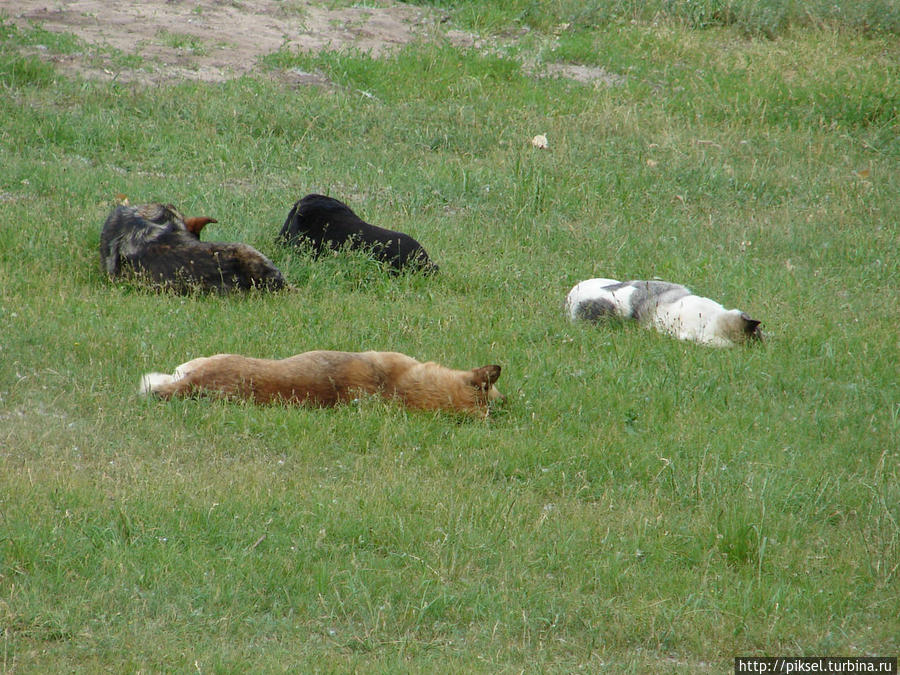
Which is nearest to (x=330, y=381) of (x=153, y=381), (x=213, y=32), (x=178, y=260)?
(x=153, y=381)

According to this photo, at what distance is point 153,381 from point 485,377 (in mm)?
2215

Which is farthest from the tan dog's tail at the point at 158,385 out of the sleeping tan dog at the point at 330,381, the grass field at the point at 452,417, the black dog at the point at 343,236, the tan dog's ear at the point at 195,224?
the black dog at the point at 343,236

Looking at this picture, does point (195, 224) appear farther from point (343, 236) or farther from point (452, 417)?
point (452, 417)

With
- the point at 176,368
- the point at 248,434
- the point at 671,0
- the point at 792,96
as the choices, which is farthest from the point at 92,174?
the point at 671,0

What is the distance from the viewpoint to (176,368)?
6.45 metres

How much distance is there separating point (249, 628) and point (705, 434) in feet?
11.1

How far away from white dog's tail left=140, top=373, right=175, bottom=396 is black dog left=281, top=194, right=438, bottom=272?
2.89 meters

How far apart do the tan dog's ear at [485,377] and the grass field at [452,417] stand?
0.80 ft

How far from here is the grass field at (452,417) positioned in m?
4.23

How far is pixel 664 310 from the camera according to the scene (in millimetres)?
8336

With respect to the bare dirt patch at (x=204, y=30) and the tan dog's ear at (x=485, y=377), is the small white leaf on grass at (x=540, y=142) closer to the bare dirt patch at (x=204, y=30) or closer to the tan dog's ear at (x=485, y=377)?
the bare dirt patch at (x=204, y=30)

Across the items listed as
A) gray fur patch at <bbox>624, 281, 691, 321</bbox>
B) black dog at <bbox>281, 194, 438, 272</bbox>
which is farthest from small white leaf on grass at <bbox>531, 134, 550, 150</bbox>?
gray fur patch at <bbox>624, 281, 691, 321</bbox>

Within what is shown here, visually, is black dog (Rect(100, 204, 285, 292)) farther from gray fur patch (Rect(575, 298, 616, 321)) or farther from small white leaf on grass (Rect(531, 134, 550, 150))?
small white leaf on grass (Rect(531, 134, 550, 150))

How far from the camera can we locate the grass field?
4.23 m
